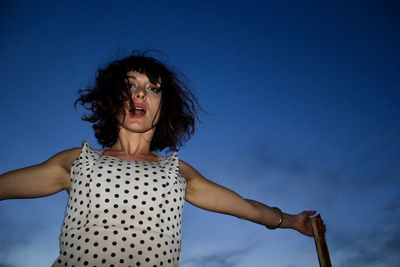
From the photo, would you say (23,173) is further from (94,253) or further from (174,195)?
(174,195)

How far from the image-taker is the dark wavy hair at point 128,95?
365 cm

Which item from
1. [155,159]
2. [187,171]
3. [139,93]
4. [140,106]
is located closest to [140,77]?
[139,93]

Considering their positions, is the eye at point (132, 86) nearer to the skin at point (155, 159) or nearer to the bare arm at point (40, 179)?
the skin at point (155, 159)

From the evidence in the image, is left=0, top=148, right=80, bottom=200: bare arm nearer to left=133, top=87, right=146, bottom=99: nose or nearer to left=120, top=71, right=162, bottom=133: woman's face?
left=120, top=71, right=162, bottom=133: woman's face

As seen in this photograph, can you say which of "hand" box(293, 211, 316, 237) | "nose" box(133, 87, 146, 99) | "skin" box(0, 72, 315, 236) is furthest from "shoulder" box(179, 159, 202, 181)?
"hand" box(293, 211, 316, 237)

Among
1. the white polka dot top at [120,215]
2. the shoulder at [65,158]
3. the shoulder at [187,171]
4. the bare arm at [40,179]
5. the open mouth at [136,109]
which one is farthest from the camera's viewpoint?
the open mouth at [136,109]

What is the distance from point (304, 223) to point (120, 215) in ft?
7.54

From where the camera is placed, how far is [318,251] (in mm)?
2982

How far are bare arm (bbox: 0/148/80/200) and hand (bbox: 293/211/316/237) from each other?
2676 mm

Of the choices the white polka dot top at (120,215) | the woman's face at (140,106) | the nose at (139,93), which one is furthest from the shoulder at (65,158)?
the nose at (139,93)

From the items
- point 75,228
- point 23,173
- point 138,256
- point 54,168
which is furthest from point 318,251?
point 23,173

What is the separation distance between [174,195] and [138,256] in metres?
0.66

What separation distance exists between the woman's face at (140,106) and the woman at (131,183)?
1cm

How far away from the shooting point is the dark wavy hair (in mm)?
3648
